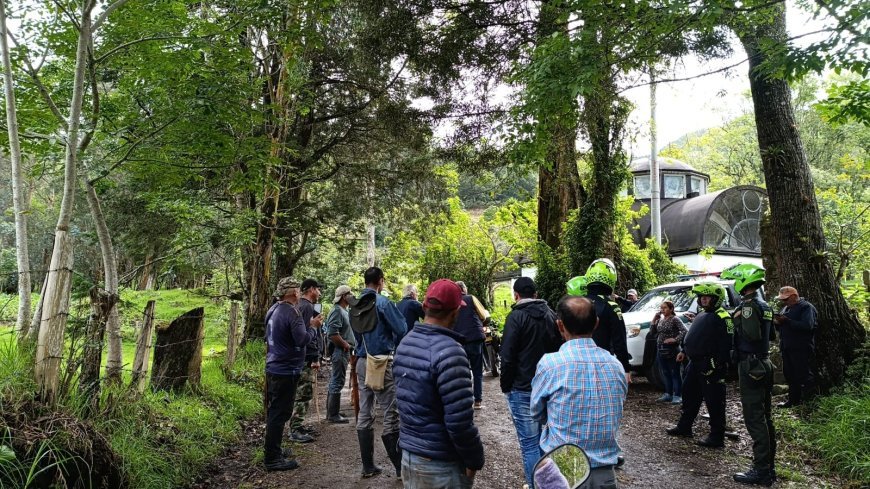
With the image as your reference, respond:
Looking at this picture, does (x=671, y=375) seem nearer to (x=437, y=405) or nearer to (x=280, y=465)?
(x=280, y=465)

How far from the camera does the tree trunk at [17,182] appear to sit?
454 centimetres

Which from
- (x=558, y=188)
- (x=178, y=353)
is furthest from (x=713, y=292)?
(x=558, y=188)

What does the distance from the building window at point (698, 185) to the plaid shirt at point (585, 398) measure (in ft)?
105

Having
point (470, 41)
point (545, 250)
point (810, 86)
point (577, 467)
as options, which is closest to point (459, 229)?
point (545, 250)

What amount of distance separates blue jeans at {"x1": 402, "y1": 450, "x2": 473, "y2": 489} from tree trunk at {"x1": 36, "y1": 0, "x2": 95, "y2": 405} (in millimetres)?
3082

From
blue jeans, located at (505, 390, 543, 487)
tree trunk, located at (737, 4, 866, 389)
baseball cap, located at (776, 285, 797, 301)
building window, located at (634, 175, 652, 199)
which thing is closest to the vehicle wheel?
tree trunk, located at (737, 4, 866, 389)

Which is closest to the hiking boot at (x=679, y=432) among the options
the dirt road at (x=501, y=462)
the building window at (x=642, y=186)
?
the dirt road at (x=501, y=462)

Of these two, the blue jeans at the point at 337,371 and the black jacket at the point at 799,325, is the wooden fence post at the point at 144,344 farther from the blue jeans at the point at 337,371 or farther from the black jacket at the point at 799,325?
the black jacket at the point at 799,325

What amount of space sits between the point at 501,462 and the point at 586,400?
3.62 metres

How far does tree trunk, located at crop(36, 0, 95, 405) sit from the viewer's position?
14.0 feet

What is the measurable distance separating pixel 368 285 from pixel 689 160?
52.2 metres

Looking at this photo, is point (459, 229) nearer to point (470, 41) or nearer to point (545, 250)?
point (545, 250)

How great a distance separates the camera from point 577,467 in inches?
81.2

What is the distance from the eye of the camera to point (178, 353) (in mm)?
7199
